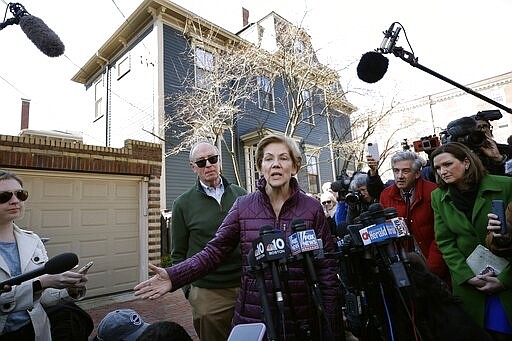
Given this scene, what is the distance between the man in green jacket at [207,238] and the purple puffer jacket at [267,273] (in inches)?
22.0

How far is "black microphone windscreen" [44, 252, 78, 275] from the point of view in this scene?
4.31ft

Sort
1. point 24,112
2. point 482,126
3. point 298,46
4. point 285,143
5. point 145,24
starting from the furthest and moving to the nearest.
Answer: point 24,112
point 145,24
point 298,46
point 482,126
point 285,143

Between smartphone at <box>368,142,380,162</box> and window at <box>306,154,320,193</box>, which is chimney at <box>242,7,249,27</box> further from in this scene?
smartphone at <box>368,142,380,162</box>

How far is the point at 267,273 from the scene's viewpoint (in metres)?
1.45

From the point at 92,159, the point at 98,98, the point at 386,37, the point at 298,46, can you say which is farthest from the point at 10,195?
the point at 98,98

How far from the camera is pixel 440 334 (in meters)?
1.41

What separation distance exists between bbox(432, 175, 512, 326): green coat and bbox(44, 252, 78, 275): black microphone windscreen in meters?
2.09

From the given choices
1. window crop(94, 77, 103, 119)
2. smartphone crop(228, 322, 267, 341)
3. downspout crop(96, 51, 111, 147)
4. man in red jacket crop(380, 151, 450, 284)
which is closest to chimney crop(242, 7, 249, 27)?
downspout crop(96, 51, 111, 147)

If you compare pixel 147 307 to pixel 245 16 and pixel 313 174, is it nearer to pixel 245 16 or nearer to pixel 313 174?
pixel 313 174

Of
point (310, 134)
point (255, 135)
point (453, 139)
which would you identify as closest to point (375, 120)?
point (310, 134)

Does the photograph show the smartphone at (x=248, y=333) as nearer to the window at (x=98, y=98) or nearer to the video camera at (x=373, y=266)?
the video camera at (x=373, y=266)

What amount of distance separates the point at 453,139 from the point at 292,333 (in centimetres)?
206

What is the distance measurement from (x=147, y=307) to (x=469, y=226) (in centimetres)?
525

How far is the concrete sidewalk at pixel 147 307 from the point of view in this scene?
4984 mm
